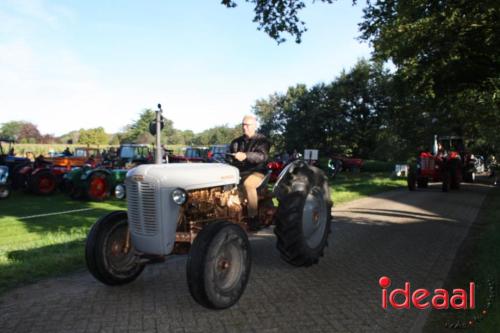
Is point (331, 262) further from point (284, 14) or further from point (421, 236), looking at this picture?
point (284, 14)

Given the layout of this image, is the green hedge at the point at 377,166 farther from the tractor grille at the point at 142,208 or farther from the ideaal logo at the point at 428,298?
the tractor grille at the point at 142,208

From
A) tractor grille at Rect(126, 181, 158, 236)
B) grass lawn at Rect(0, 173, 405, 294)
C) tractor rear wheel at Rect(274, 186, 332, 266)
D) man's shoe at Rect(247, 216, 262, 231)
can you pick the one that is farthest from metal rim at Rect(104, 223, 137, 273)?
tractor rear wheel at Rect(274, 186, 332, 266)

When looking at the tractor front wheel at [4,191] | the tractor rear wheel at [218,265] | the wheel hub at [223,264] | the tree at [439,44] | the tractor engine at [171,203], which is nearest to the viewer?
the tractor rear wheel at [218,265]

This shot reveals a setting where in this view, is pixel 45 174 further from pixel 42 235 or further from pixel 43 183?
pixel 42 235

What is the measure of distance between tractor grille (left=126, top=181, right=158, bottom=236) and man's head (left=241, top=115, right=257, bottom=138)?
1.49m

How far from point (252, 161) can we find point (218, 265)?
1.49 m

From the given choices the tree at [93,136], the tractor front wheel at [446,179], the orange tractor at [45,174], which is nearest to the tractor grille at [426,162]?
the tractor front wheel at [446,179]

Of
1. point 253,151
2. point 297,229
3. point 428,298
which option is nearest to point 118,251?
point 253,151

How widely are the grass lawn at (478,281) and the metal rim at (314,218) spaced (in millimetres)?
1599

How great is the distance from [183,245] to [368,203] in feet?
29.5

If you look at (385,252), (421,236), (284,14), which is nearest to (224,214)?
(385,252)

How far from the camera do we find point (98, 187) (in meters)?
13.4

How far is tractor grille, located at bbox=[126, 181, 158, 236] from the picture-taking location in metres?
3.98

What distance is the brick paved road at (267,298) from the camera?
3545mm
